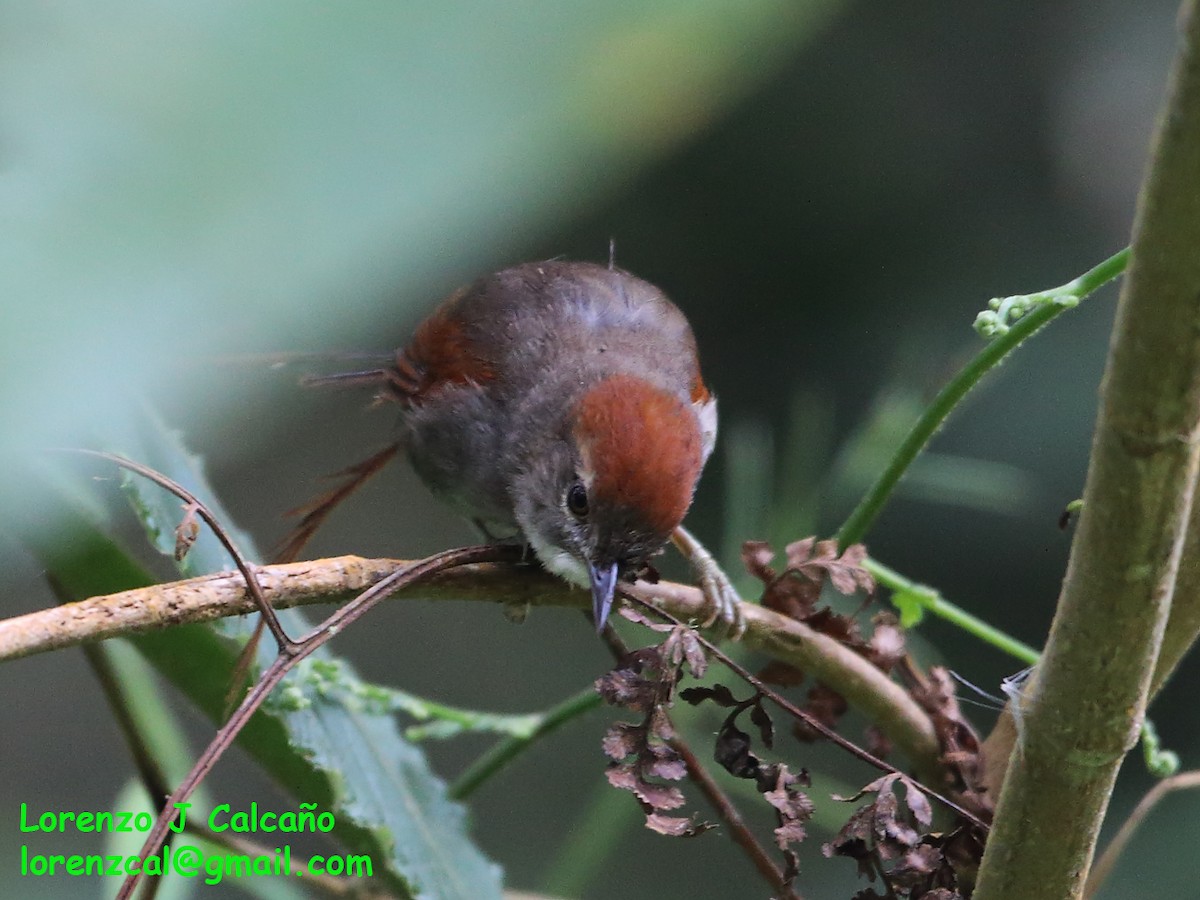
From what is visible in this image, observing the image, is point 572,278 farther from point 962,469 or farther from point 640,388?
point 962,469

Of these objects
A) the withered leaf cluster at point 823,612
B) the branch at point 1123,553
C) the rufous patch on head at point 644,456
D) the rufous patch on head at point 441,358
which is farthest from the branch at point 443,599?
the rufous patch on head at point 441,358

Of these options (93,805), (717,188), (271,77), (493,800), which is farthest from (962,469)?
(93,805)

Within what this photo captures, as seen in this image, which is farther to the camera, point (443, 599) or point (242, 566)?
point (443, 599)

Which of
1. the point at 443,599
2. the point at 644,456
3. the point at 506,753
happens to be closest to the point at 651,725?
the point at 443,599

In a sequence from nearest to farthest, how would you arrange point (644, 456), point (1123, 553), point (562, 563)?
point (1123, 553)
point (562, 563)
point (644, 456)

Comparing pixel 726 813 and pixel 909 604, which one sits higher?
pixel 909 604

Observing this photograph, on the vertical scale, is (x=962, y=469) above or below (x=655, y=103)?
below

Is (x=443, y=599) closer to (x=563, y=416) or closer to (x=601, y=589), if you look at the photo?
(x=601, y=589)

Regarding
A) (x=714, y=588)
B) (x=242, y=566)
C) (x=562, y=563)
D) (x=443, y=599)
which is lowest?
(x=714, y=588)
